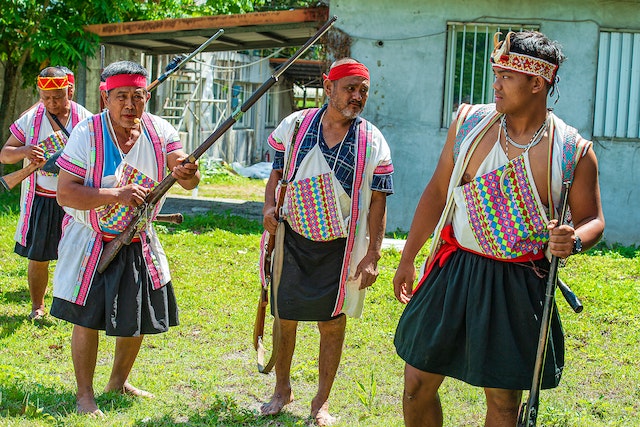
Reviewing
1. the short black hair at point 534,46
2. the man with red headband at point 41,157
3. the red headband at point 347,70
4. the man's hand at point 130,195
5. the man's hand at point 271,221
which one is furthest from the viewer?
the man with red headband at point 41,157

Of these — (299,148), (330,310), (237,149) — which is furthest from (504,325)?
(237,149)

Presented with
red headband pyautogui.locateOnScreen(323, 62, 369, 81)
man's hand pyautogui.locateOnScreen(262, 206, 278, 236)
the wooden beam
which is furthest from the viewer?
the wooden beam

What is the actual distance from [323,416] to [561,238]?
2092 mm

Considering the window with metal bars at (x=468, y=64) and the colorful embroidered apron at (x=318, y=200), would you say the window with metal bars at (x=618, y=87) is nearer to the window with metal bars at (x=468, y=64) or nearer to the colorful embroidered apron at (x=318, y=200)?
the window with metal bars at (x=468, y=64)

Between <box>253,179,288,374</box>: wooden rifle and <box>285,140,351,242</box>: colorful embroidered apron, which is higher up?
<box>285,140,351,242</box>: colorful embroidered apron

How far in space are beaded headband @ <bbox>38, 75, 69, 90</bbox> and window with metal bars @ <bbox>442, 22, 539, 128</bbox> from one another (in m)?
6.27

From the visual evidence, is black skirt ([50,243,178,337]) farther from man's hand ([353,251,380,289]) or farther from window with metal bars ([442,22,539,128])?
window with metal bars ([442,22,539,128])

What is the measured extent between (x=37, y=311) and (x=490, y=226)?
466 centimetres

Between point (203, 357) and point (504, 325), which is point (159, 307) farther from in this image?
point (504, 325)

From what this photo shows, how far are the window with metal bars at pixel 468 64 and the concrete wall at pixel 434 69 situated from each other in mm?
118

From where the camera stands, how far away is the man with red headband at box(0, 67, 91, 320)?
6832 mm

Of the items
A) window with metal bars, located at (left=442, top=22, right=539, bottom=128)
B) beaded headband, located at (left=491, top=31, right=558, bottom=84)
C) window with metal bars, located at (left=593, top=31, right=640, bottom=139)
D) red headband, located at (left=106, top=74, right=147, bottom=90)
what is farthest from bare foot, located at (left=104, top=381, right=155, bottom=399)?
window with metal bars, located at (left=593, top=31, right=640, bottom=139)

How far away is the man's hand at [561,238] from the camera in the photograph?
347cm

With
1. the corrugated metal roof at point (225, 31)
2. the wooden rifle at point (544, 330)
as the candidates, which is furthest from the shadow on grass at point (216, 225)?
the wooden rifle at point (544, 330)
